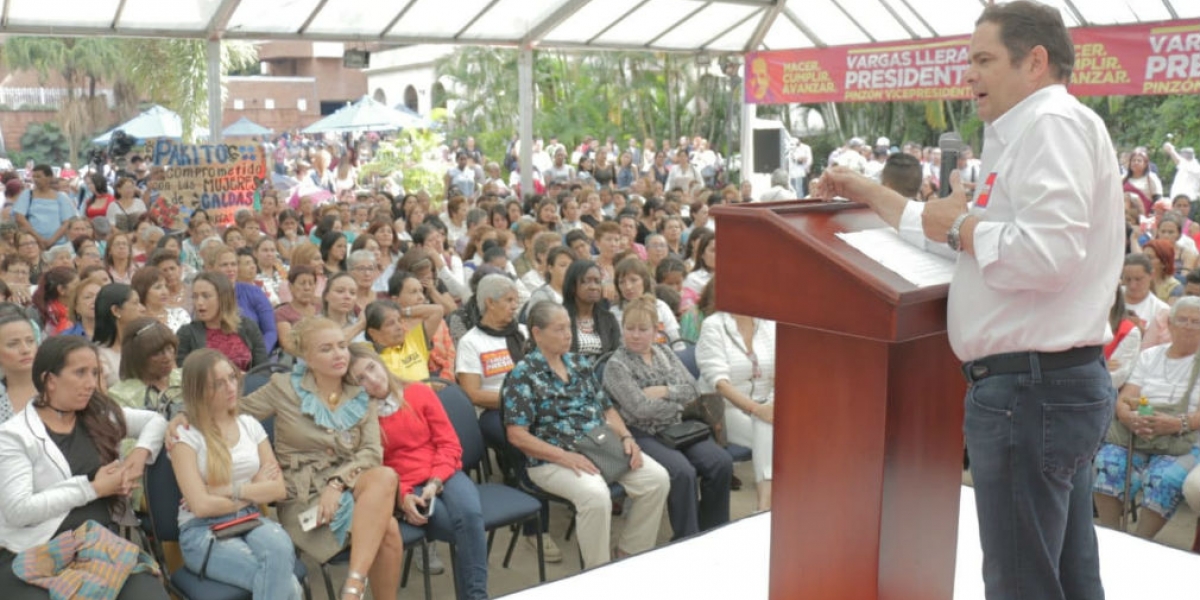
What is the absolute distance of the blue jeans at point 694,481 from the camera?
4699mm

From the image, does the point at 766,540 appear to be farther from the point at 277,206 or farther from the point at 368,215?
the point at 277,206

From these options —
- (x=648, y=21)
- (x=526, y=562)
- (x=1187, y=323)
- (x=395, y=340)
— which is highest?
(x=648, y=21)

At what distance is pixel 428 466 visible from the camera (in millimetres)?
4199

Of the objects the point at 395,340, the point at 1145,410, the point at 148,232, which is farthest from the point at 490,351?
the point at 148,232

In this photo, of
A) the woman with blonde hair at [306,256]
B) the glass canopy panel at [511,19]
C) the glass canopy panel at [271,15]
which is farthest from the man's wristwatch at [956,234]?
the glass canopy panel at [511,19]

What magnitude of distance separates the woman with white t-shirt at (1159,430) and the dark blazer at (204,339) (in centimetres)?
403

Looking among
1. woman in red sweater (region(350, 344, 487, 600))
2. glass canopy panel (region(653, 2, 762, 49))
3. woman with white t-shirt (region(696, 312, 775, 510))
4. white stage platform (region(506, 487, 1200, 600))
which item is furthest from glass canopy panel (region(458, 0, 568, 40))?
white stage platform (region(506, 487, 1200, 600))

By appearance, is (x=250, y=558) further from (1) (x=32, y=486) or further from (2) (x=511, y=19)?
(2) (x=511, y=19)

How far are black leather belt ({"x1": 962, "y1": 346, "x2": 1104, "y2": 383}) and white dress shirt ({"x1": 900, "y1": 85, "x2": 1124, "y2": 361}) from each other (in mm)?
18

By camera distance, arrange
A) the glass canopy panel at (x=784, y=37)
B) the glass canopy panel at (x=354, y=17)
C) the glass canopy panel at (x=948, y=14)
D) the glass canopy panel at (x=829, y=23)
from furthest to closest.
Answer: the glass canopy panel at (x=784, y=37) < the glass canopy panel at (x=829, y=23) < the glass canopy panel at (x=948, y=14) < the glass canopy panel at (x=354, y=17)

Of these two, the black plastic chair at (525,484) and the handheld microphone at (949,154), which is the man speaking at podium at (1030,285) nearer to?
the handheld microphone at (949,154)

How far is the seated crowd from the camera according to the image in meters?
3.50

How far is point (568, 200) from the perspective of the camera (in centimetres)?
1066

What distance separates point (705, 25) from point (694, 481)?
10377mm
